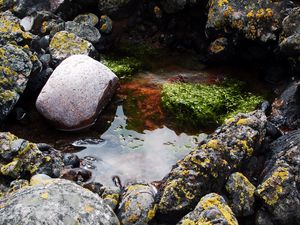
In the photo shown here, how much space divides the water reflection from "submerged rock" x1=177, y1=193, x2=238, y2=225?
2664 mm

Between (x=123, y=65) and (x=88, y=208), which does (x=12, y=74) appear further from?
(x=88, y=208)

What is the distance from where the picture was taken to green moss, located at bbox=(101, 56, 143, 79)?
13.9m

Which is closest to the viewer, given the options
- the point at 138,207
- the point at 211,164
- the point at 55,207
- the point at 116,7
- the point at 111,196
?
the point at 55,207

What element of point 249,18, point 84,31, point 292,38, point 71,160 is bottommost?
point 71,160

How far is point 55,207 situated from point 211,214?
2.60m

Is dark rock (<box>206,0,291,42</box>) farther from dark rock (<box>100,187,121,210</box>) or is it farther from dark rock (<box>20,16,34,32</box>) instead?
dark rock (<box>100,187,121,210</box>)

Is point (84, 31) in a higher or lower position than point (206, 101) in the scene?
lower

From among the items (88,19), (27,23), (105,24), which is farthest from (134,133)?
(27,23)

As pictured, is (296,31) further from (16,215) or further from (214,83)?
(16,215)

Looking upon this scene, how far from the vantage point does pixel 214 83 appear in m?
13.2

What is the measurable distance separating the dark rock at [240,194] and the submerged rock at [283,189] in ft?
0.64

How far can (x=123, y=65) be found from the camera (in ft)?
46.6

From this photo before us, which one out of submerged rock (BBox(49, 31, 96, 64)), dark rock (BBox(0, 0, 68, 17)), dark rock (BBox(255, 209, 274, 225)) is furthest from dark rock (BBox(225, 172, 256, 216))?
A: dark rock (BBox(0, 0, 68, 17))

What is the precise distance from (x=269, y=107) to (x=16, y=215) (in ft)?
24.9
